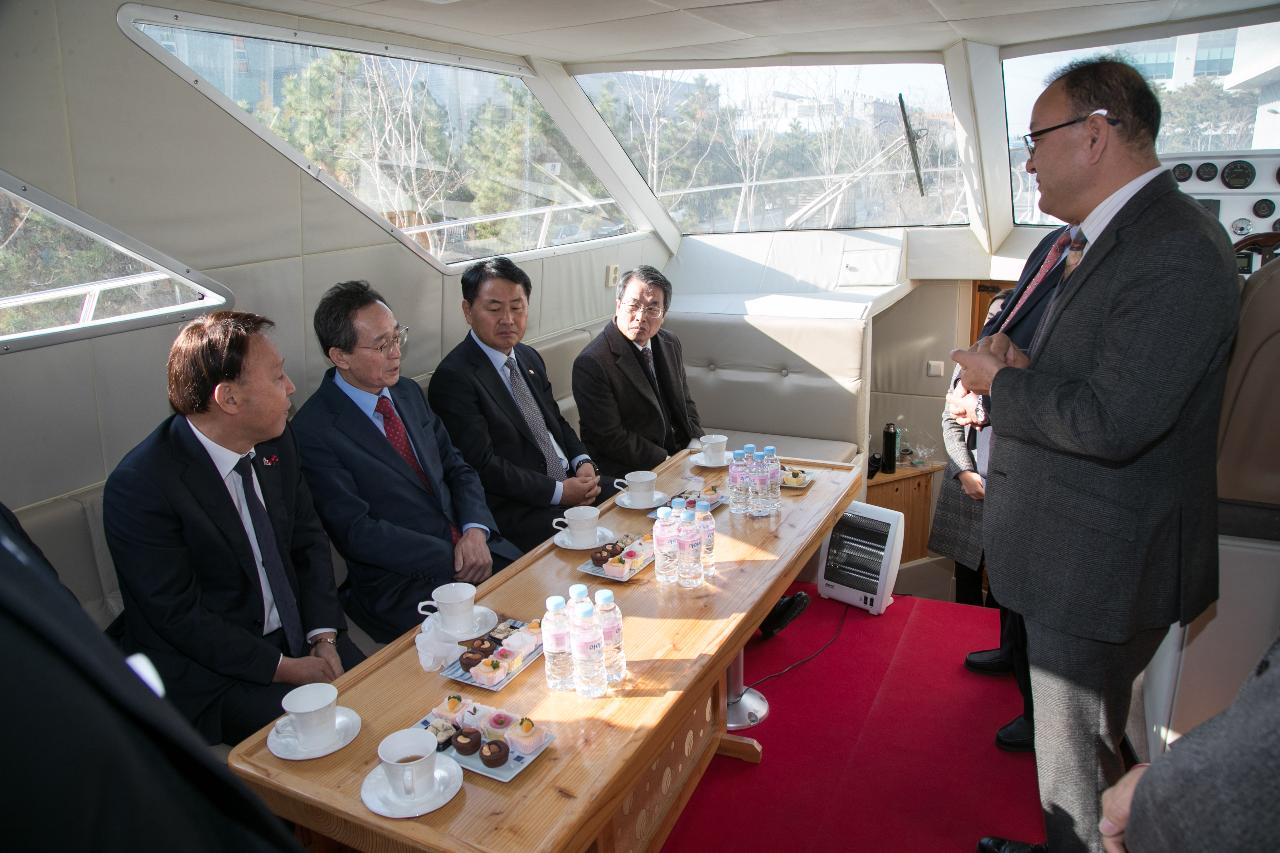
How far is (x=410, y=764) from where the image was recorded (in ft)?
4.54

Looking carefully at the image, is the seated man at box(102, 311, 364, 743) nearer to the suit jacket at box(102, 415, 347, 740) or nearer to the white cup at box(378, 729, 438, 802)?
the suit jacket at box(102, 415, 347, 740)

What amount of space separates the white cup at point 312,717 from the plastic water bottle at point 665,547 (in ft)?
2.91

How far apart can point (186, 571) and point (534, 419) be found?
1.52 metres

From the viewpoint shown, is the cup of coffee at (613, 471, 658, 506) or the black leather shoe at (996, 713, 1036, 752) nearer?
the black leather shoe at (996, 713, 1036, 752)

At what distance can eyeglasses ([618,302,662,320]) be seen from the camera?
3631mm

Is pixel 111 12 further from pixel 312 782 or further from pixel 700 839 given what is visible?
pixel 700 839

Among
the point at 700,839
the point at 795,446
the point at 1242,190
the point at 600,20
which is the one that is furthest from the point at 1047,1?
the point at 700,839

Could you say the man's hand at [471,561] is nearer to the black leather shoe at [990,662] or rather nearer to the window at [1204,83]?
the black leather shoe at [990,662]

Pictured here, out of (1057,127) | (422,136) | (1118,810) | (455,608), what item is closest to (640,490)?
(455,608)

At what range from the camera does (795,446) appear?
4441 millimetres

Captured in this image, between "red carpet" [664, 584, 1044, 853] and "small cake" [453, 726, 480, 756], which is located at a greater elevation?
"small cake" [453, 726, 480, 756]

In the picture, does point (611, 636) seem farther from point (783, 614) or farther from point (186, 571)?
point (783, 614)

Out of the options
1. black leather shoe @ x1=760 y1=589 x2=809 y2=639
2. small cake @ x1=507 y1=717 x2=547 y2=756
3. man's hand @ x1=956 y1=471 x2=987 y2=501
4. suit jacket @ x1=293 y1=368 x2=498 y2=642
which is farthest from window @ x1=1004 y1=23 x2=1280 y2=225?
small cake @ x1=507 y1=717 x2=547 y2=756

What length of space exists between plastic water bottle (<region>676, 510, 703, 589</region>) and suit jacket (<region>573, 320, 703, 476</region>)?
147cm
